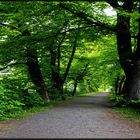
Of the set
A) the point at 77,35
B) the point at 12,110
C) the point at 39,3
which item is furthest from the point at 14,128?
the point at 77,35

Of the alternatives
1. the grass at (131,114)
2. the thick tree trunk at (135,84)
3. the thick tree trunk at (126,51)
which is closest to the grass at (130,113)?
the grass at (131,114)

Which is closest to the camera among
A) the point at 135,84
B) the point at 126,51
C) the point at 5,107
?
the point at 5,107

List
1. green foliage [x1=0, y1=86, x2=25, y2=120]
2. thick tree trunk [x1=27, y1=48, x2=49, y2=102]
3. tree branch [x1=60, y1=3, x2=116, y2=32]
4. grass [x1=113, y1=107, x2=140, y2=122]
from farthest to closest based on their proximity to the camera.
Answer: thick tree trunk [x1=27, y1=48, x2=49, y2=102] → tree branch [x1=60, y1=3, x2=116, y2=32] → grass [x1=113, y1=107, x2=140, y2=122] → green foliage [x1=0, y1=86, x2=25, y2=120]

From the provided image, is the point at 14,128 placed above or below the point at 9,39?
below

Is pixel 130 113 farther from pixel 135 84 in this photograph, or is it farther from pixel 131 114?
pixel 135 84

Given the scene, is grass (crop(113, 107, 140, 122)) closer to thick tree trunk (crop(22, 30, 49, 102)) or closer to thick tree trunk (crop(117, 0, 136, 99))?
thick tree trunk (crop(117, 0, 136, 99))

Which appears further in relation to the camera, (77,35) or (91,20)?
(77,35)

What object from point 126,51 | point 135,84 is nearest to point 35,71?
point 126,51

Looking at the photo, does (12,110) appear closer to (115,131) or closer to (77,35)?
(115,131)

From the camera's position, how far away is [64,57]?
A: 3584cm

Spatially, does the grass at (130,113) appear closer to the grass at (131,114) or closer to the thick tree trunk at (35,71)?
the grass at (131,114)

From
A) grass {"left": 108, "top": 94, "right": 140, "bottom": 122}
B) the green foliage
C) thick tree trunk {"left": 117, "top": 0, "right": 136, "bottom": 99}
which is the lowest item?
grass {"left": 108, "top": 94, "right": 140, "bottom": 122}

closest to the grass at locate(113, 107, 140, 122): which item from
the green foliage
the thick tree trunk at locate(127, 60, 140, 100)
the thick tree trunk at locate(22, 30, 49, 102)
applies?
the thick tree trunk at locate(127, 60, 140, 100)

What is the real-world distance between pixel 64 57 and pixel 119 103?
14.6 m
